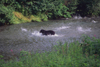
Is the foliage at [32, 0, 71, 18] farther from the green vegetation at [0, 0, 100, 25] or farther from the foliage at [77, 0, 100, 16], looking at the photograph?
the foliage at [77, 0, 100, 16]

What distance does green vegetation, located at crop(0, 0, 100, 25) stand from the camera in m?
20.2

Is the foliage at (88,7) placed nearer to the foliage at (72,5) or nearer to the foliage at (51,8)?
the foliage at (72,5)

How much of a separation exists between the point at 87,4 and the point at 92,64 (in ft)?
84.7

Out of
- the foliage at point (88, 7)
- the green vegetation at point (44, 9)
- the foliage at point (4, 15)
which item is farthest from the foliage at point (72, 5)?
the foliage at point (4, 15)

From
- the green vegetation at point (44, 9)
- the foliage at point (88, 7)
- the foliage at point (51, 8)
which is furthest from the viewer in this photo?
the foliage at point (88, 7)

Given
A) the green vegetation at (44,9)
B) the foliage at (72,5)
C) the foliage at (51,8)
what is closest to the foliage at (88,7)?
the green vegetation at (44,9)

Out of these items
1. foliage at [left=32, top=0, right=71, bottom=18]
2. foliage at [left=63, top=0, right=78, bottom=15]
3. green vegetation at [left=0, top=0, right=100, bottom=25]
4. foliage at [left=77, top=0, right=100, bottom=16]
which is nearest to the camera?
green vegetation at [left=0, top=0, right=100, bottom=25]

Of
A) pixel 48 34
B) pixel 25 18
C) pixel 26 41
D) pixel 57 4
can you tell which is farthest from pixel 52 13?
pixel 26 41

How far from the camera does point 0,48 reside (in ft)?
34.4

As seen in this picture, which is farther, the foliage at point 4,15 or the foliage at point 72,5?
the foliage at point 72,5

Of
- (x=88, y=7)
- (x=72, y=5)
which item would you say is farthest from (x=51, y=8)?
(x=88, y=7)

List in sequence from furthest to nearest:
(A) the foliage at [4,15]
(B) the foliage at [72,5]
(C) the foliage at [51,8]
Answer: (B) the foliage at [72,5] → (C) the foliage at [51,8] → (A) the foliage at [4,15]

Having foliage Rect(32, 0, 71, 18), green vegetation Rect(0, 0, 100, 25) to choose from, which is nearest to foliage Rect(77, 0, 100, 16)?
green vegetation Rect(0, 0, 100, 25)

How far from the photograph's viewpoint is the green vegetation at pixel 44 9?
66.2ft
